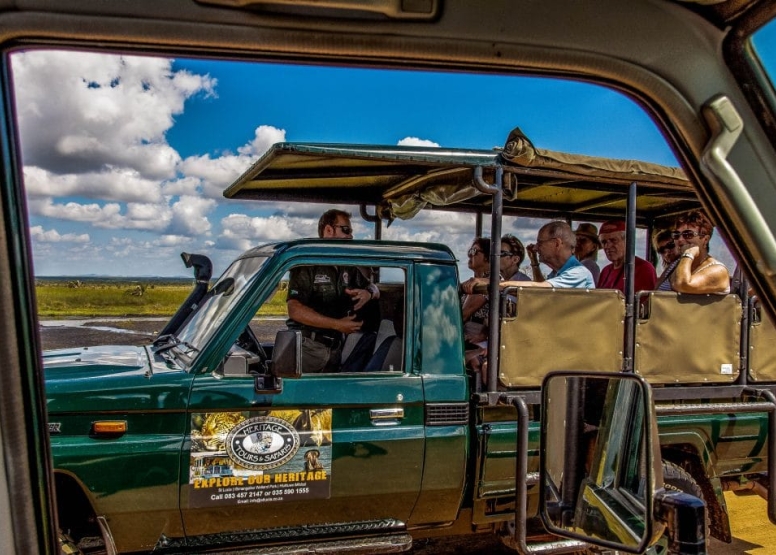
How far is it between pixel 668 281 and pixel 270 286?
291 centimetres

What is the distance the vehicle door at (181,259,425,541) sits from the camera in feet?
10.2

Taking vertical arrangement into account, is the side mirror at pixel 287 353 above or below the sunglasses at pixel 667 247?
below

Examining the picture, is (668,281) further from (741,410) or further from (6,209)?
(6,209)

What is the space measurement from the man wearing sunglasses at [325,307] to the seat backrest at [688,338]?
5.47ft

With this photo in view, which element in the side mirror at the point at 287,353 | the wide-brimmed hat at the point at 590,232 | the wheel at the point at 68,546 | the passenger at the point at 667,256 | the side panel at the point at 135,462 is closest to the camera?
the wheel at the point at 68,546

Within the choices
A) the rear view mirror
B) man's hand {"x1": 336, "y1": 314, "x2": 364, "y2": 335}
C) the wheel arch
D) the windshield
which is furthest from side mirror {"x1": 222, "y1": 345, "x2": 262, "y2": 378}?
the wheel arch

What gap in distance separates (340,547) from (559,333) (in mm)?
1668

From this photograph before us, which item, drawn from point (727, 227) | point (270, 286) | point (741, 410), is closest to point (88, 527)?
point (270, 286)

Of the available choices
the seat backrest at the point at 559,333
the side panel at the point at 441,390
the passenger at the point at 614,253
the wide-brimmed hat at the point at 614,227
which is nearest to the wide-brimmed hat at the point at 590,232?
the passenger at the point at 614,253

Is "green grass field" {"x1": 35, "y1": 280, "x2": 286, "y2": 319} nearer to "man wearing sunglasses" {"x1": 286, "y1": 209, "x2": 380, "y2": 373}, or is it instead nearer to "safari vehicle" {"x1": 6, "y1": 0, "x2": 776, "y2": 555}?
"man wearing sunglasses" {"x1": 286, "y1": 209, "x2": 380, "y2": 373}

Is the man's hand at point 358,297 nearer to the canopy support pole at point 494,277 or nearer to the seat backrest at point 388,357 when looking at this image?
the seat backrest at point 388,357

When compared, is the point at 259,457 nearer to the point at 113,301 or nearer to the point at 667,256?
the point at 667,256

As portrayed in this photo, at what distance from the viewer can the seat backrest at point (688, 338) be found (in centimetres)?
389

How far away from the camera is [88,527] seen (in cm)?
312
